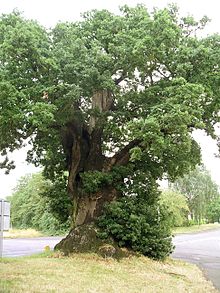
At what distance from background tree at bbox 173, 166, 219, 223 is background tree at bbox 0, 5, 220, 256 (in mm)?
48841

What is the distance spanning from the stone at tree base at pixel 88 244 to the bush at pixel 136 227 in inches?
10.8

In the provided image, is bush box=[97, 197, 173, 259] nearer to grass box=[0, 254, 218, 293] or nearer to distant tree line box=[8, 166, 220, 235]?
distant tree line box=[8, 166, 220, 235]

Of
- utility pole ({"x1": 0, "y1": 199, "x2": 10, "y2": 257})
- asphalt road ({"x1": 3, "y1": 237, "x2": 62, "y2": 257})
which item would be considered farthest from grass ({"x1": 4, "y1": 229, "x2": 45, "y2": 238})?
utility pole ({"x1": 0, "y1": 199, "x2": 10, "y2": 257})

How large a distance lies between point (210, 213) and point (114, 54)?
7018 centimetres

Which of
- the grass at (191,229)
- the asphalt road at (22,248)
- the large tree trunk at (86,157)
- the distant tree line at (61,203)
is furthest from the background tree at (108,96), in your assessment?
the grass at (191,229)

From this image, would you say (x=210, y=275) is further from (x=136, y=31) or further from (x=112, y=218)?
(x=136, y=31)

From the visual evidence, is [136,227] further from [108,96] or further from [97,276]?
[108,96]

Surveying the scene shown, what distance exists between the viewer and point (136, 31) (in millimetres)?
15672

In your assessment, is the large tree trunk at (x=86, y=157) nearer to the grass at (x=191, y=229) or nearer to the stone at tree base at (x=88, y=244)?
the stone at tree base at (x=88, y=244)

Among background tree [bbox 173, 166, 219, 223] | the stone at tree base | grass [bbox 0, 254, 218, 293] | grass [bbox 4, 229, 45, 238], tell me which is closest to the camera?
grass [bbox 0, 254, 218, 293]

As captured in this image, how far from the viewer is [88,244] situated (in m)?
16.6

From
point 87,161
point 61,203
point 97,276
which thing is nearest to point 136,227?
point 87,161

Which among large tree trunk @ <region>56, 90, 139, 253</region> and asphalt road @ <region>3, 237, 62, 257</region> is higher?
large tree trunk @ <region>56, 90, 139, 253</region>

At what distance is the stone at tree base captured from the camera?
1628 cm
